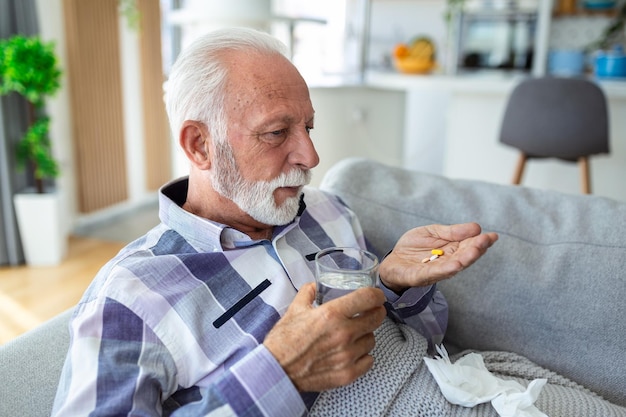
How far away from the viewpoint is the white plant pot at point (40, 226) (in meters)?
3.05

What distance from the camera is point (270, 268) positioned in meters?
1.09

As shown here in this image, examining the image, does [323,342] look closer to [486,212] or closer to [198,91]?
[198,91]

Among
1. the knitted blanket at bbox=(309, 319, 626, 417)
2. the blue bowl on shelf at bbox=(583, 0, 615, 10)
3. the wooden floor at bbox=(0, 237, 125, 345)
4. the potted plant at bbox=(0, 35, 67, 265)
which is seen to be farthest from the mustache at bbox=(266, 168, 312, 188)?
the blue bowl on shelf at bbox=(583, 0, 615, 10)

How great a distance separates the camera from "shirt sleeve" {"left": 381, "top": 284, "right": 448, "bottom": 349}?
3.72 feet

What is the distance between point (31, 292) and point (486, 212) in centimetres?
239

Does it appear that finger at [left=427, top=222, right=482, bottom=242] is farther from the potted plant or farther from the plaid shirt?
the potted plant

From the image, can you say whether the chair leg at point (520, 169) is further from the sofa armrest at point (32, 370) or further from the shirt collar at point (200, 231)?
the sofa armrest at point (32, 370)

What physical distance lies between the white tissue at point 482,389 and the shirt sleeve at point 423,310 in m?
0.14

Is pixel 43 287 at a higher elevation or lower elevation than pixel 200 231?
lower

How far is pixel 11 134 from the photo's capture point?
307cm

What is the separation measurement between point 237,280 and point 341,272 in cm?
25

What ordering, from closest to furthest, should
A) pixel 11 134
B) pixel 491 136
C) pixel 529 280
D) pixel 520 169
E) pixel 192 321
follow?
pixel 192 321
pixel 529 280
pixel 520 169
pixel 11 134
pixel 491 136

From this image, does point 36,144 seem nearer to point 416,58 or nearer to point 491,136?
point 416,58

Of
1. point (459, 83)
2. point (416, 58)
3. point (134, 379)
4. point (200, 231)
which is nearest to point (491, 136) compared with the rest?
point (459, 83)
